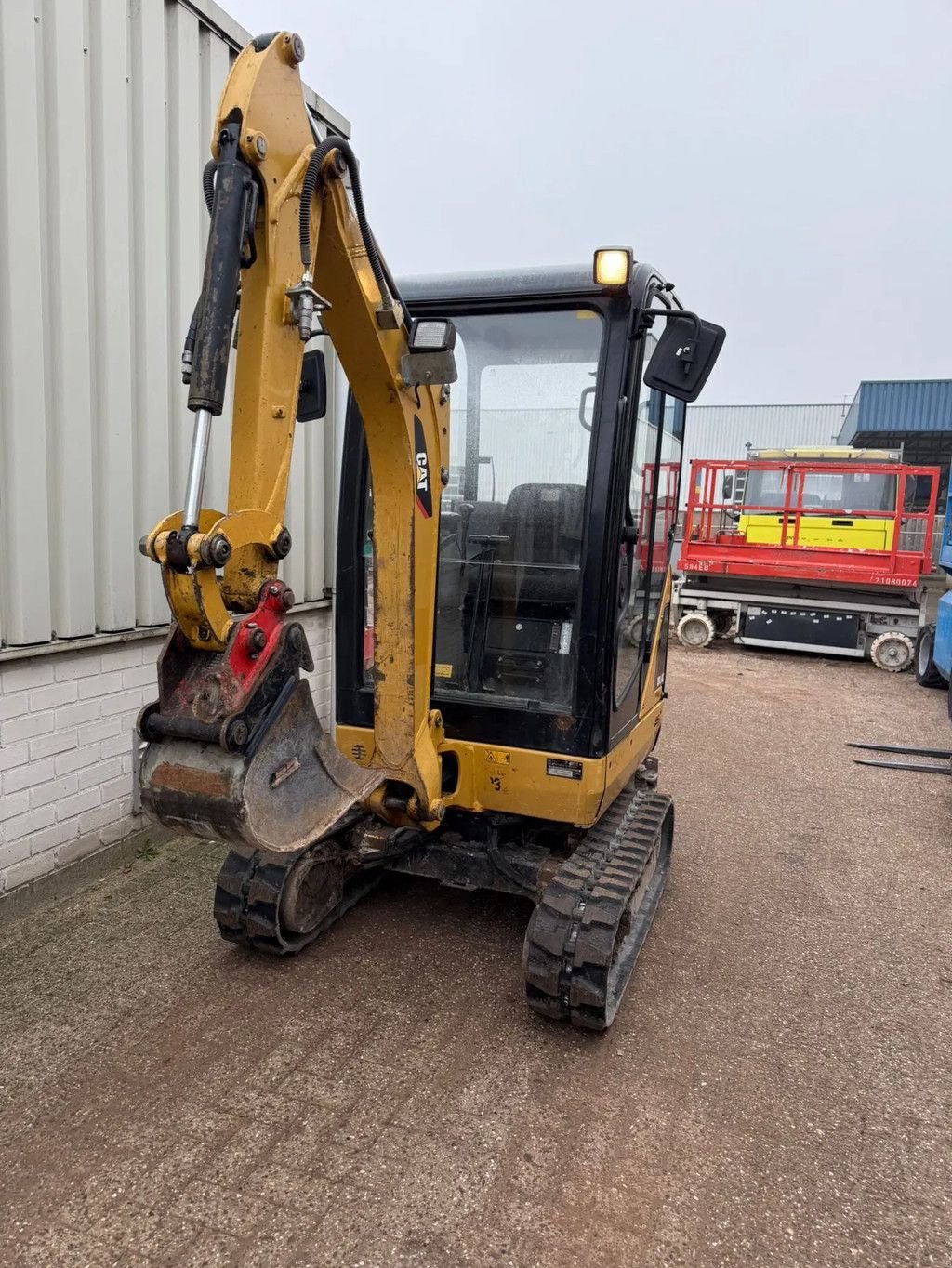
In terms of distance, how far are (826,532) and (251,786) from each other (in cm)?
1250

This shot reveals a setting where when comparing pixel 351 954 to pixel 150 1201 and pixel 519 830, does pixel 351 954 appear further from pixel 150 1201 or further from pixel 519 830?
pixel 150 1201

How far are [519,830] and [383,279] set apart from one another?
2320mm

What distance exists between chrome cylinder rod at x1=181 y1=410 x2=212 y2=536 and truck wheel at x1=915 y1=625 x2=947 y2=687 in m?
10.7

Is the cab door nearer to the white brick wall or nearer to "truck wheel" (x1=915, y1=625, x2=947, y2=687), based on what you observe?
the white brick wall

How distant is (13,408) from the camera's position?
3.73m

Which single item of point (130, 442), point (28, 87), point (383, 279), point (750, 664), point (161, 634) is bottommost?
point (750, 664)

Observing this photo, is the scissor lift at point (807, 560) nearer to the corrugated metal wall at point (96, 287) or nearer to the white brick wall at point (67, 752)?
the corrugated metal wall at point (96, 287)

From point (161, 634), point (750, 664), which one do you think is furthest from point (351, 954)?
point (750, 664)

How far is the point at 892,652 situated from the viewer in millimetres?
11938

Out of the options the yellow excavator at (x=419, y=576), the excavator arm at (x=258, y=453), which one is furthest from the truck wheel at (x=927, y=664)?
the excavator arm at (x=258, y=453)

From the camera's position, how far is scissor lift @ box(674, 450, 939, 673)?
12.0 m

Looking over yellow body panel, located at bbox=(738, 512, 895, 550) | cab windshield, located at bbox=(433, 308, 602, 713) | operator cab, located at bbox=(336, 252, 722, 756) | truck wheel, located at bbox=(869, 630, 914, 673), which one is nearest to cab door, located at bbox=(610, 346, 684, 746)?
operator cab, located at bbox=(336, 252, 722, 756)

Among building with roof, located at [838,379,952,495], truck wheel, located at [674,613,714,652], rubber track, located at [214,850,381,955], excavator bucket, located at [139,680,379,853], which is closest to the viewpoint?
excavator bucket, located at [139,680,379,853]

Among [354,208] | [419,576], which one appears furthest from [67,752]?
[354,208]
